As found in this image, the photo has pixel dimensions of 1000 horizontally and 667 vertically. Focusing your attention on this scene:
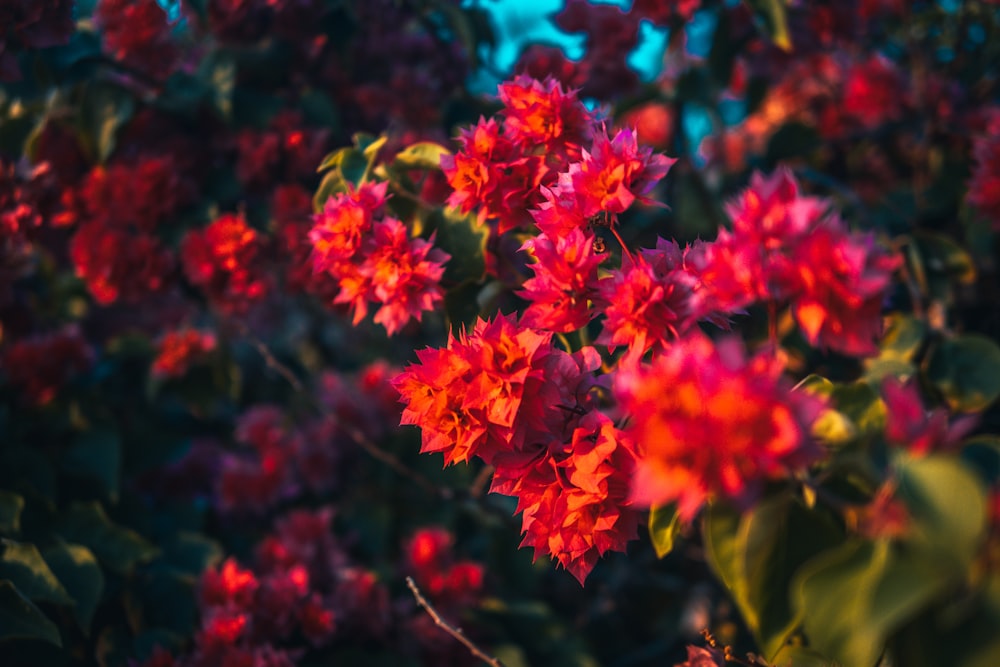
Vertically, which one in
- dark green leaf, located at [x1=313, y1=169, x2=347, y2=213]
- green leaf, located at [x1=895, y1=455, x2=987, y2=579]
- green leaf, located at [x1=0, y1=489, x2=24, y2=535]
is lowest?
green leaf, located at [x1=0, y1=489, x2=24, y2=535]

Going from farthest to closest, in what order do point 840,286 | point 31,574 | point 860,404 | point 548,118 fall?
1. point 31,574
2. point 548,118
3. point 860,404
4. point 840,286

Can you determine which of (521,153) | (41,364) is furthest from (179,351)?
(521,153)

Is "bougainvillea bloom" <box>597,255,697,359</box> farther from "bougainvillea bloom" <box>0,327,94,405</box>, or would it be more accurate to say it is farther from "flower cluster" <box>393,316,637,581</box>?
"bougainvillea bloom" <box>0,327,94,405</box>

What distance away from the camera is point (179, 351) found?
5.87 ft

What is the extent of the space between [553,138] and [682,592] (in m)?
1.33

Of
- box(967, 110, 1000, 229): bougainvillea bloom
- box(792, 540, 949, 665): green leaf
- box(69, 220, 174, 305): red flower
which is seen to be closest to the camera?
box(792, 540, 949, 665): green leaf

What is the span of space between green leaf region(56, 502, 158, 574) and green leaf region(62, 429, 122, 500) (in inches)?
4.4

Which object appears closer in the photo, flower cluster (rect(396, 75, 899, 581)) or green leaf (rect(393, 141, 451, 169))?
flower cluster (rect(396, 75, 899, 581))

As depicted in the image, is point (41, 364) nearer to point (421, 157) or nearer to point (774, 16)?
point (421, 157)

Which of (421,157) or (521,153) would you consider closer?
(521,153)

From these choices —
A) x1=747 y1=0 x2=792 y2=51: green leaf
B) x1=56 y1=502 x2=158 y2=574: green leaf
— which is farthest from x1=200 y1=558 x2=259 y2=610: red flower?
x1=747 y1=0 x2=792 y2=51: green leaf

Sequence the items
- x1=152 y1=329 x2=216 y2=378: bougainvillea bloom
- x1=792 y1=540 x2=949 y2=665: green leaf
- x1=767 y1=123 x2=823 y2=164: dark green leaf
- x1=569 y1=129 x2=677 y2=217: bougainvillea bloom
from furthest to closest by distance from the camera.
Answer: x1=767 y1=123 x2=823 y2=164: dark green leaf → x1=152 y1=329 x2=216 y2=378: bougainvillea bloom → x1=569 y1=129 x2=677 y2=217: bougainvillea bloom → x1=792 y1=540 x2=949 y2=665: green leaf

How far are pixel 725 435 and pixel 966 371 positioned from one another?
0.90 m

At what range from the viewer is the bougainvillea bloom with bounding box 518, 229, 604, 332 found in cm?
80
